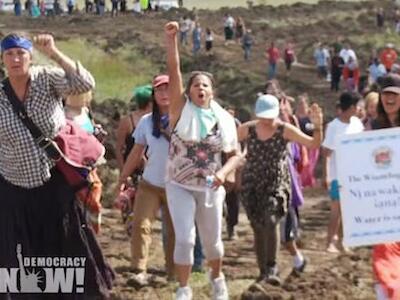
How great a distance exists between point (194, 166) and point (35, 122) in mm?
1600

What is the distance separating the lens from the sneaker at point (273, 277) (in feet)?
→ 27.8

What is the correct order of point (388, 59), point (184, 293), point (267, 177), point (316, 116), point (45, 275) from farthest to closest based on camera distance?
point (388, 59) < point (267, 177) < point (316, 116) < point (184, 293) < point (45, 275)

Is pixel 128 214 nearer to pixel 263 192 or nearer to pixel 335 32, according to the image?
pixel 263 192

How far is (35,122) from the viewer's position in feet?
19.8

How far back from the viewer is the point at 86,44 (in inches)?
1598

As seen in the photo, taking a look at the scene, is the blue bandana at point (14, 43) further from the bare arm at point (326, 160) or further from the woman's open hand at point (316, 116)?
the bare arm at point (326, 160)

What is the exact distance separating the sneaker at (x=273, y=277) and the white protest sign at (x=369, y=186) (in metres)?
2.11

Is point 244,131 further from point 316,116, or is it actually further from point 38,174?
point 38,174


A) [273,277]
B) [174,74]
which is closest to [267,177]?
[273,277]

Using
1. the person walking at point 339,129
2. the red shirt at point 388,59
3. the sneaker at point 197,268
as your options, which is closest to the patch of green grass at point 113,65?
the red shirt at point 388,59

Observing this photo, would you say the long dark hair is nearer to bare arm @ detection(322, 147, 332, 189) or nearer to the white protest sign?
the white protest sign

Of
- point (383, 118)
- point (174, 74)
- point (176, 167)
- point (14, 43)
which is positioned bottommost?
point (176, 167)

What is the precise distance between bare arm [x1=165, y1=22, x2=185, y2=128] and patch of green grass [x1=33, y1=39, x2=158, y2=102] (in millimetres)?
23097

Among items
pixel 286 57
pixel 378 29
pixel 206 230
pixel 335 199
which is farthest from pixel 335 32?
pixel 206 230
